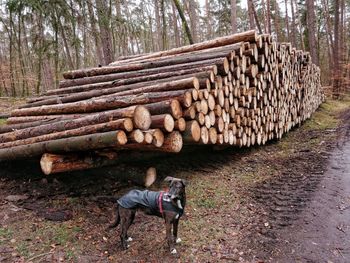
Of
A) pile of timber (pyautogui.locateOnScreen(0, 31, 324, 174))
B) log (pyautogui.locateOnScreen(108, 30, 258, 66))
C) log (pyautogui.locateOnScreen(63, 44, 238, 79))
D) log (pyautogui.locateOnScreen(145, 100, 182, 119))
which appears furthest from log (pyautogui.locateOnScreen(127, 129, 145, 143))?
log (pyautogui.locateOnScreen(108, 30, 258, 66))

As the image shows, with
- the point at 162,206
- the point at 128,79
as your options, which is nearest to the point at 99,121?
the point at 162,206

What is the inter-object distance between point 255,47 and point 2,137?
5.83 metres

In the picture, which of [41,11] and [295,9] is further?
[295,9]

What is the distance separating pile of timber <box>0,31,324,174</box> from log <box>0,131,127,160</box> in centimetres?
1

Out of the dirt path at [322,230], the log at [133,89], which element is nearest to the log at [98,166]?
the log at [133,89]

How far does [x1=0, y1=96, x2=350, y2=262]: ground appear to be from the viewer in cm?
390

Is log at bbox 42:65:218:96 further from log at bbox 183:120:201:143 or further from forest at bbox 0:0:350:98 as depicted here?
forest at bbox 0:0:350:98

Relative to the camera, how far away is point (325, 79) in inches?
1138

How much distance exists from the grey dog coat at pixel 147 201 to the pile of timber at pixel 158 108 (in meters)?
0.80

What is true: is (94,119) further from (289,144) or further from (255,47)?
(289,144)

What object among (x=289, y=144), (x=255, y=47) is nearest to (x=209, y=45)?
(x=255, y=47)

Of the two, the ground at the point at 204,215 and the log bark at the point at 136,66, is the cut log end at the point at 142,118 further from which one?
the log bark at the point at 136,66

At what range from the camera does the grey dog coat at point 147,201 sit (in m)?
3.77

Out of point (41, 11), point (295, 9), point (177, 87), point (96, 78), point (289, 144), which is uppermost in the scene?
point (295, 9)
